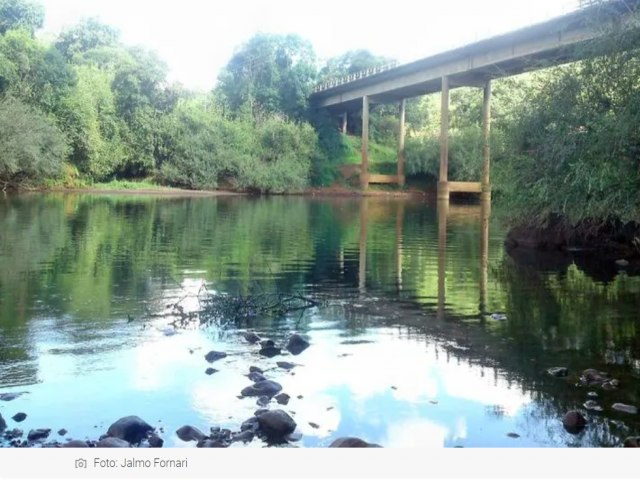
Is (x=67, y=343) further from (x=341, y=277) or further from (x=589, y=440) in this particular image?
(x=341, y=277)

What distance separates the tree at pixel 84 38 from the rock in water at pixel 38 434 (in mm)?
47284

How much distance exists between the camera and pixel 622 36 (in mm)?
14016

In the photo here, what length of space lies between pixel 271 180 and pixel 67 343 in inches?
2212

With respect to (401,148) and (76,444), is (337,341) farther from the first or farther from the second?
(401,148)

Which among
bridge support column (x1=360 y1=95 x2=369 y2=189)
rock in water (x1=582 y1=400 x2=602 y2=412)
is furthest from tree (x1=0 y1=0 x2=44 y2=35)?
rock in water (x1=582 y1=400 x2=602 y2=412)

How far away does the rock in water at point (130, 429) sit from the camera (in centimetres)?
624

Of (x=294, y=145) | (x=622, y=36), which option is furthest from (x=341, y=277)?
(x=294, y=145)

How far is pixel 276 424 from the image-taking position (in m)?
6.60

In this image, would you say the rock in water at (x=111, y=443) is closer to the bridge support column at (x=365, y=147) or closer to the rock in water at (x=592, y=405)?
the rock in water at (x=592, y=405)

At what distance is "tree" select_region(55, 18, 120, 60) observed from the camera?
51625 millimetres

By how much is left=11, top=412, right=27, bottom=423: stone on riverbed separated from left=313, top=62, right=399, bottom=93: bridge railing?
55337 millimetres

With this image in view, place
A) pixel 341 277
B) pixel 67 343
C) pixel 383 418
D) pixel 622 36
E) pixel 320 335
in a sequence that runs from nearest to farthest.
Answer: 1. pixel 383 418
2. pixel 67 343
3. pixel 320 335
4. pixel 622 36
5. pixel 341 277

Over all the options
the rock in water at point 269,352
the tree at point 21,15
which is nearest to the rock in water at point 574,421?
the rock in water at point 269,352
